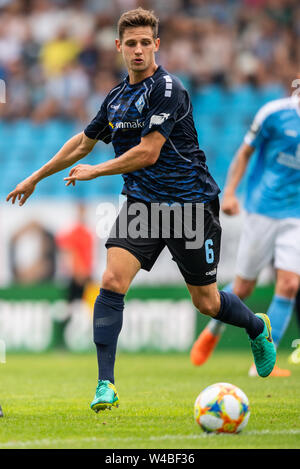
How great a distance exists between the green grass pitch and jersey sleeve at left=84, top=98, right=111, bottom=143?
1.89 meters

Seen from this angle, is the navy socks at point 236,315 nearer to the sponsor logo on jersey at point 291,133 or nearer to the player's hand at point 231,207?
the player's hand at point 231,207

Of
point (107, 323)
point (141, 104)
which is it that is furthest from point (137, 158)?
point (107, 323)

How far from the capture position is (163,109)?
5.40m

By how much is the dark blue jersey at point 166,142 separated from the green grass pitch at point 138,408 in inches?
56.9

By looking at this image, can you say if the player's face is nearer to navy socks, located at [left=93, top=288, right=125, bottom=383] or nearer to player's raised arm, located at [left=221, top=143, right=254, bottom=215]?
navy socks, located at [left=93, top=288, right=125, bottom=383]

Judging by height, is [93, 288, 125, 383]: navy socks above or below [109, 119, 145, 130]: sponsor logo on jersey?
below

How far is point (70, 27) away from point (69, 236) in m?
5.84

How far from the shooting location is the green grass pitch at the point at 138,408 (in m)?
4.32

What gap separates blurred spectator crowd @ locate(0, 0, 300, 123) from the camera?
15617 mm

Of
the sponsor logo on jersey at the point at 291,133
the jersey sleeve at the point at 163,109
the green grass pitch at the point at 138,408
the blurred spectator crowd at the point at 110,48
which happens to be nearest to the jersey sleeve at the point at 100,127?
the jersey sleeve at the point at 163,109

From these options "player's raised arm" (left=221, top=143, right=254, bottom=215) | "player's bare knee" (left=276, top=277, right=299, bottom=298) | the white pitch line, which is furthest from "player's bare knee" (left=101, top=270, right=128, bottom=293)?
"player's bare knee" (left=276, top=277, right=299, bottom=298)

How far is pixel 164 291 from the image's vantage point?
40.9 feet

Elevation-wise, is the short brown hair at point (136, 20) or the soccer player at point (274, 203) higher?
the short brown hair at point (136, 20)

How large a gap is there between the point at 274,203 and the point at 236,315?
98.2 inches
